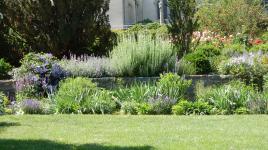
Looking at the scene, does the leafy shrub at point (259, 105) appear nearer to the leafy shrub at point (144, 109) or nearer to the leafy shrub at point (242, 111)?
the leafy shrub at point (242, 111)

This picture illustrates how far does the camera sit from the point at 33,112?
12406 mm

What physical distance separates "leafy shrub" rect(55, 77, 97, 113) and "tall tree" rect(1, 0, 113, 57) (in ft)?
10.3

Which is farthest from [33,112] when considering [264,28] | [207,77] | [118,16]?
[118,16]

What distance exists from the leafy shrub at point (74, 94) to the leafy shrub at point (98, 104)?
11 cm

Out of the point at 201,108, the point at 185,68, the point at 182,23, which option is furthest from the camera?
the point at 182,23

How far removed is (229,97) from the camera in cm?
1223

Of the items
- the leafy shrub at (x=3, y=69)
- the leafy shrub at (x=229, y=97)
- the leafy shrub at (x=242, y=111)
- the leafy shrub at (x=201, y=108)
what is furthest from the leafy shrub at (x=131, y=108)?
the leafy shrub at (x=3, y=69)

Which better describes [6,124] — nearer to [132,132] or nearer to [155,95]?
[132,132]

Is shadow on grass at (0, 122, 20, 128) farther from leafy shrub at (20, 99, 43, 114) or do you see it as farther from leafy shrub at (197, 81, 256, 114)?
Result: leafy shrub at (197, 81, 256, 114)

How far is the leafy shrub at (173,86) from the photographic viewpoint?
12748 millimetres

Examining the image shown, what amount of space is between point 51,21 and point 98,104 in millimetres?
4794

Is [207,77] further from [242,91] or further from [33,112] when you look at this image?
[33,112]

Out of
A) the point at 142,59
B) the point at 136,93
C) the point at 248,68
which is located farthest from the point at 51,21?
the point at 248,68

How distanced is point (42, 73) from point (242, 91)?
4.97m
